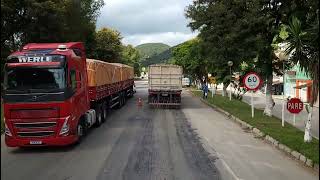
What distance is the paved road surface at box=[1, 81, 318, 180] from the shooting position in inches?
482

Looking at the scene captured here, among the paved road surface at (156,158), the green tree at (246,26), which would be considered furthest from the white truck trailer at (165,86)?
Result: the paved road surface at (156,158)

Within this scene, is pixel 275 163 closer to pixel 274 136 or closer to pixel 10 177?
pixel 274 136

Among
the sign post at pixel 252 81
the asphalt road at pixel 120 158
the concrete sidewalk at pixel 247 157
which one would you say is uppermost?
the sign post at pixel 252 81

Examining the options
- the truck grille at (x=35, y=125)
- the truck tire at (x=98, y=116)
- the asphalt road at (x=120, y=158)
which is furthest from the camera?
the truck tire at (x=98, y=116)

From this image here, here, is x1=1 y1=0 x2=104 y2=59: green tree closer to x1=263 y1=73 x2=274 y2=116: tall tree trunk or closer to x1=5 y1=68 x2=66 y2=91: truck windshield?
x1=263 y1=73 x2=274 y2=116: tall tree trunk

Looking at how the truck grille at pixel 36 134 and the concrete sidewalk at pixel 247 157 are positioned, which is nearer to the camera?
the concrete sidewalk at pixel 247 157

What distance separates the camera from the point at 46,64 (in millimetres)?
15820

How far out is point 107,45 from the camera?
Answer: 205 ft

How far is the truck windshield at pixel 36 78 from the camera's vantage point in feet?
51.7

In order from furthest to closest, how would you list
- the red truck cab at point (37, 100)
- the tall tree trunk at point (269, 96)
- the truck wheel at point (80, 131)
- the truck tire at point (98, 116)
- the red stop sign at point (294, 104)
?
the tall tree trunk at point (269, 96), the truck tire at point (98, 116), the red stop sign at point (294, 104), the truck wheel at point (80, 131), the red truck cab at point (37, 100)

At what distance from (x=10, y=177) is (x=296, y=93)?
5140cm

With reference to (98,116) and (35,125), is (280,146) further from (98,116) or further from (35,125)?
(98,116)

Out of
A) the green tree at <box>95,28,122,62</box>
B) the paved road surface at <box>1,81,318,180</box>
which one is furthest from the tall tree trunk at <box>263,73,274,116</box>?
the green tree at <box>95,28,122,62</box>

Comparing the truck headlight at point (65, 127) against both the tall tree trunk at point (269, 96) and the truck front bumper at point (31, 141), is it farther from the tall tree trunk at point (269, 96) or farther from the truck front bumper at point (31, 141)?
the tall tree trunk at point (269, 96)
